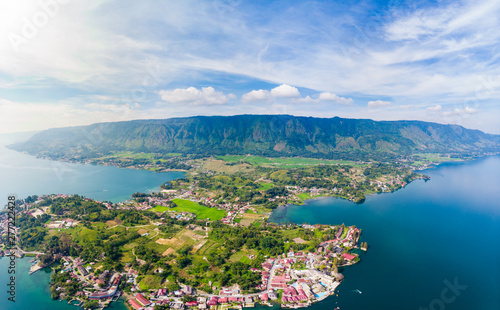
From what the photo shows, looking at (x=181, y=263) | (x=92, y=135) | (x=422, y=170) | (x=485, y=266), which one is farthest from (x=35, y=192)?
(x=422, y=170)

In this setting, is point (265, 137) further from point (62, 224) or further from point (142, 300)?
point (142, 300)

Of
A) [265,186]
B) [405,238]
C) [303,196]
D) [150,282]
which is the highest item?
[265,186]

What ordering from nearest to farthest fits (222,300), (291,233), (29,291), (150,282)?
(222,300) < (29,291) < (150,282) < (291,233)

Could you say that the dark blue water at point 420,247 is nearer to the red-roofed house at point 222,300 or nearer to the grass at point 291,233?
the grass at point 291,233

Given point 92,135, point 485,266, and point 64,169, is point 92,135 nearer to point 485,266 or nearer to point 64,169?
point 64,169

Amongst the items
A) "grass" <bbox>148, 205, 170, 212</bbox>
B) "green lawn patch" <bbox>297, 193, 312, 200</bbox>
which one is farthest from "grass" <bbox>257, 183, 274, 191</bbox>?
"grass" <bbox>148, 205, 170, 212</bbox>

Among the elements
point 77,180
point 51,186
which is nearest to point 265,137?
point 77,180

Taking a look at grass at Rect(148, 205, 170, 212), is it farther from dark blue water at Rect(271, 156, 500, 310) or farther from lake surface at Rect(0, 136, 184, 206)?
dark blue water at Rect(271, 156, 500, 310)
